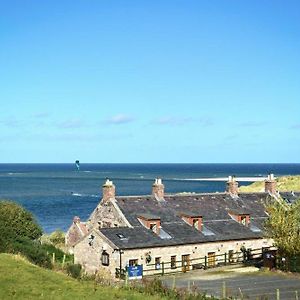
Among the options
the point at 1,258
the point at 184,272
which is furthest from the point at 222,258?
the point at 1,258

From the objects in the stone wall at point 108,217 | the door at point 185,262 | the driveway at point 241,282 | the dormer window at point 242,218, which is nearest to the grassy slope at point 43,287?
the driveway at point 241,282

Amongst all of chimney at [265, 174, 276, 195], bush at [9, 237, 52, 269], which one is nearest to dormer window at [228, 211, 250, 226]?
chimney at [265, 174, 276, 195]

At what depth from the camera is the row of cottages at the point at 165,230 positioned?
4700cm

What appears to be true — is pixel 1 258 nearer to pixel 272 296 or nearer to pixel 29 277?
pixel 29 277

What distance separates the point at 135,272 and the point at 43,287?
52.4ft

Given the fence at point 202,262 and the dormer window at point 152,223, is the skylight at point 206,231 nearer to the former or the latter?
the fence at point 202,262

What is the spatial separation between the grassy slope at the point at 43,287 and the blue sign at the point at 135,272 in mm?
11674

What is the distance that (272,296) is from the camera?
35.2 meters

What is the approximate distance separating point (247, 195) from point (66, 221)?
4559 cm

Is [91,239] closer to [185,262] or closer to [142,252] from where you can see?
[142,252]

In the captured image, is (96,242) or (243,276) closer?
(243,276)

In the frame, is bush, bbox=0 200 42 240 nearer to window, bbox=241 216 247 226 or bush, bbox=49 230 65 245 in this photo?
bush, bbox=49 230 65 245

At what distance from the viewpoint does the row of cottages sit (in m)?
47.0

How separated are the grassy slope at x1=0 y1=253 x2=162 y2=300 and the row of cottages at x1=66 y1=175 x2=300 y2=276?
13.5 m
